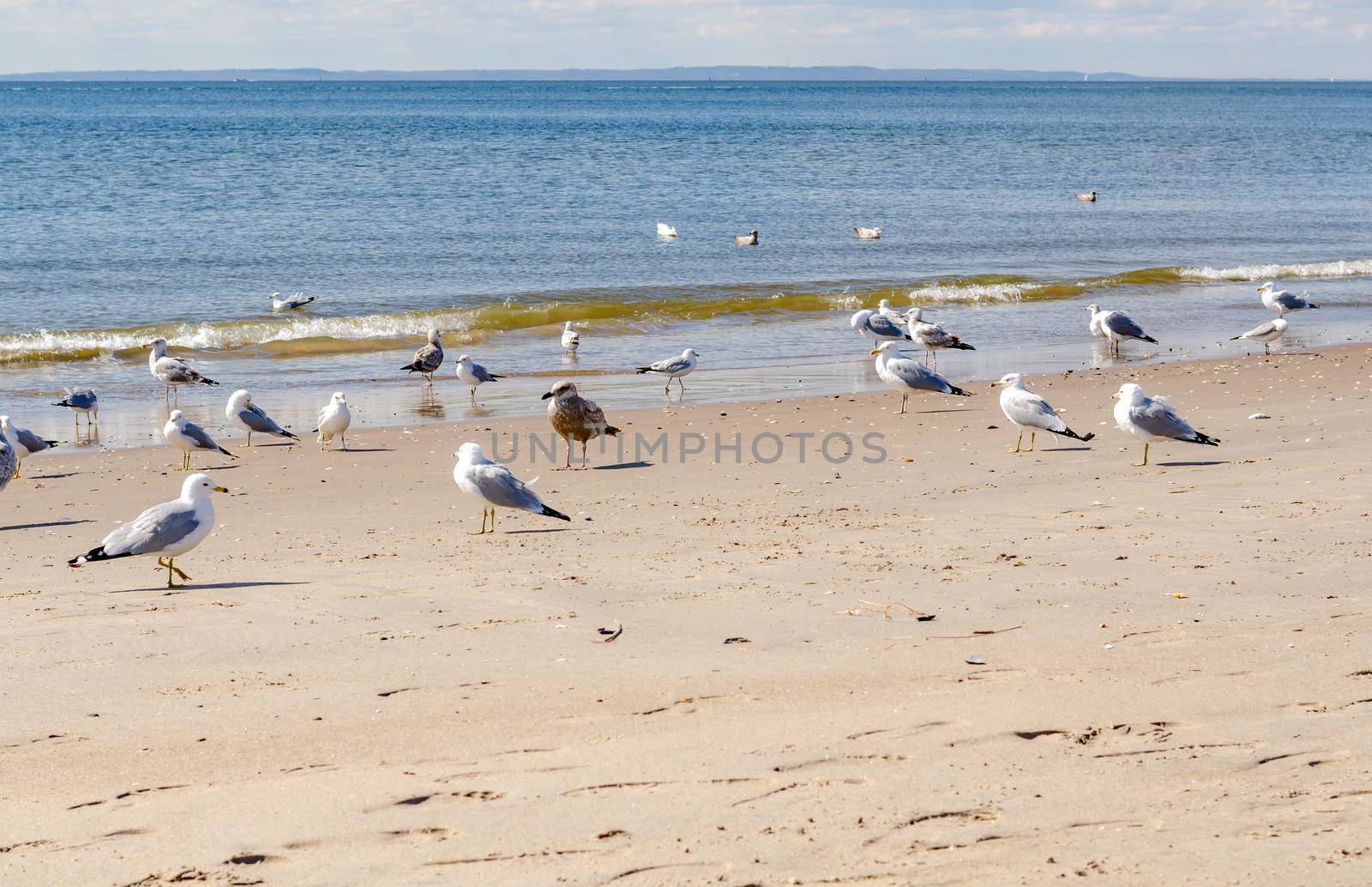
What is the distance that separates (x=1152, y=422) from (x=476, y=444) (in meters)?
5.36

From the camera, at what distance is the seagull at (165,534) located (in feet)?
25.1

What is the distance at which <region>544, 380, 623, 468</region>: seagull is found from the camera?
39.9 feet

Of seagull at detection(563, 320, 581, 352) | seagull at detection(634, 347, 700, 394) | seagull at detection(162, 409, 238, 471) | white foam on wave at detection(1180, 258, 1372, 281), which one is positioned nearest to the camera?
seagull at detection(162, 409, 238, 471)

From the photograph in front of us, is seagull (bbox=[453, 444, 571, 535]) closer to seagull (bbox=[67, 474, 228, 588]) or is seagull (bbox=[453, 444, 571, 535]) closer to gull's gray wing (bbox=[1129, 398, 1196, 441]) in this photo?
seagull (bbox=[67, 474, 228, 588])

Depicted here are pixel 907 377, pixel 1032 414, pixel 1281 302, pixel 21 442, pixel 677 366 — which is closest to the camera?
pixel 1032 414

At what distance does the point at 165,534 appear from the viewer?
7734 millimetres

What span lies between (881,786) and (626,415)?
34.2 feet

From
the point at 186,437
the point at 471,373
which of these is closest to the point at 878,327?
the point at 471,373

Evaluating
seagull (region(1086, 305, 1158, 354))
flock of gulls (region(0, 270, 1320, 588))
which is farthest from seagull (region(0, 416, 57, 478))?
seagull (region(1086, 305, 1158, 354))

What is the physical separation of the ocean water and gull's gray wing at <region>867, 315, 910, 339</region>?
0.61 m

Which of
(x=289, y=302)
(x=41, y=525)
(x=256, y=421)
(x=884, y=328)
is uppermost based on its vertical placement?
(x=289, y=302)

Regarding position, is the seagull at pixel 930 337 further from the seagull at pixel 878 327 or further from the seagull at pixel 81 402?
the seagull at pixel 81 402

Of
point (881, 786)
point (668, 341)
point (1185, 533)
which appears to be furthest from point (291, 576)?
point (668, 341)

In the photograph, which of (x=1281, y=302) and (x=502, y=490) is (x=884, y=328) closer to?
(x=1281, y=302)
